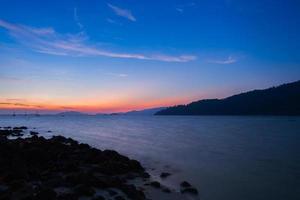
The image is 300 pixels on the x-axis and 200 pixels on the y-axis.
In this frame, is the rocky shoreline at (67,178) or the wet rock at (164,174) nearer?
the rocky shoreline at (67,178)

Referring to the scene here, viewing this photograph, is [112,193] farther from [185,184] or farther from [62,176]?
[185,184]

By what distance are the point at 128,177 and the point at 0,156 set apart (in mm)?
11811

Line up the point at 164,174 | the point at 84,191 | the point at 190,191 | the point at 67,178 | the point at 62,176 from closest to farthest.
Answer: the point at 84,191 → the point at 190,191 → the point at 67,178 → the point at 62,176 → the point at 164,174

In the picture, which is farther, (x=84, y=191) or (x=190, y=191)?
(x=190, y=191)

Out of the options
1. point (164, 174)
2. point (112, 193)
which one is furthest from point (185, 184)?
point (112, 193)

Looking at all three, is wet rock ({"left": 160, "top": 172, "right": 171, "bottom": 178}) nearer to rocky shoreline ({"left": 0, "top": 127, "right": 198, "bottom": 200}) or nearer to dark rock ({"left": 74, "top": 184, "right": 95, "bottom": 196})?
rocky shoreline ({"left": 0, "top": 127, "right": 198, "bottom": 200})

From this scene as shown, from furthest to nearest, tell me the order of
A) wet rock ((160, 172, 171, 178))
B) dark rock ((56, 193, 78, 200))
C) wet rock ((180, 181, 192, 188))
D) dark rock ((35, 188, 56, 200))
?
wet rock ((160, 172, 171, 178)), wet rock ((180, 181, 192, 188)), dark rock ((56, 193, 78, 200)), dark rock ((35, 188, 56, 200))

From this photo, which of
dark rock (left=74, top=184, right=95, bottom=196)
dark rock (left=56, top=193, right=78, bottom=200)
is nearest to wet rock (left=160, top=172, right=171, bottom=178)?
dark rock (left=74, top=184, right=95, bottom=196)

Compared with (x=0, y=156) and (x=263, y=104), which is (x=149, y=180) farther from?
(x=263, y=104)

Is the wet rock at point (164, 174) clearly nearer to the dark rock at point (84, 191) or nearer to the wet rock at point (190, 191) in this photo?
the wet rock at point (190, 191)

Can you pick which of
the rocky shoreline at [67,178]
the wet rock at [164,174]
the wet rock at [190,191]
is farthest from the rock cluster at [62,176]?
the wet rock at [190,191]

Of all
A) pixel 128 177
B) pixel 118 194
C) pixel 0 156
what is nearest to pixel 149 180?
pixel 128 177

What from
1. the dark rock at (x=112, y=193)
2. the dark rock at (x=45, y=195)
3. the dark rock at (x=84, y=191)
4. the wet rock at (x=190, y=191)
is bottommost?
the wet rock at (x=190, y=191)

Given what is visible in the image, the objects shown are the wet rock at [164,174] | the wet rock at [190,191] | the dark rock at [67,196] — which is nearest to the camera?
the dark rock at [67,196]
